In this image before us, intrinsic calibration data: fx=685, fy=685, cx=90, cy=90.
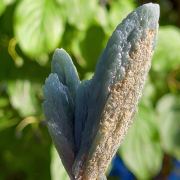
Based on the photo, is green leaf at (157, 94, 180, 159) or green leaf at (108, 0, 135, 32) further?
green leaf at (157, 94, 180, 159)

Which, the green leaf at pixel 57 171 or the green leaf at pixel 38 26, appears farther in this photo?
the green leaf at pixel 38 26

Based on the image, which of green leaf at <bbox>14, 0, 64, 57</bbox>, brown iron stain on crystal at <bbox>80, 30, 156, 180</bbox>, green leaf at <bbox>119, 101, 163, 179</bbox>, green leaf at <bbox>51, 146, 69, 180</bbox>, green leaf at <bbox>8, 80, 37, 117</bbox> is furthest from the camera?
green leaf at <bbox>8, 80, 37, 117</bbox>

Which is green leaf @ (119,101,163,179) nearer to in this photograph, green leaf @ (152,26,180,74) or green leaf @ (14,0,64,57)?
green leaf @ (152,26,180,74)

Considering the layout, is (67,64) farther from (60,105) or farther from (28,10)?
(28,10)

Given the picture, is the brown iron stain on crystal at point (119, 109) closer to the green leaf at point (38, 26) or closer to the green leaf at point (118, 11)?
the green leaf at point (38, 26)

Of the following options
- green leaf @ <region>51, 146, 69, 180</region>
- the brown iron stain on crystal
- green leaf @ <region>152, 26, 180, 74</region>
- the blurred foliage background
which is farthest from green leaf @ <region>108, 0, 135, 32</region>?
the brown iron stain on crystal

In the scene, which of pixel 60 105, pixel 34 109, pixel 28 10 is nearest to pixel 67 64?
pixel 60 105

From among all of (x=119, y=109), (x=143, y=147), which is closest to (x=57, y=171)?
(x=143, y=147)

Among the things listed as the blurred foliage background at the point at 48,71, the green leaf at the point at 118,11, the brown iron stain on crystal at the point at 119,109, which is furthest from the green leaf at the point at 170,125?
the brown iron stain on crystal at the point at 119,109
